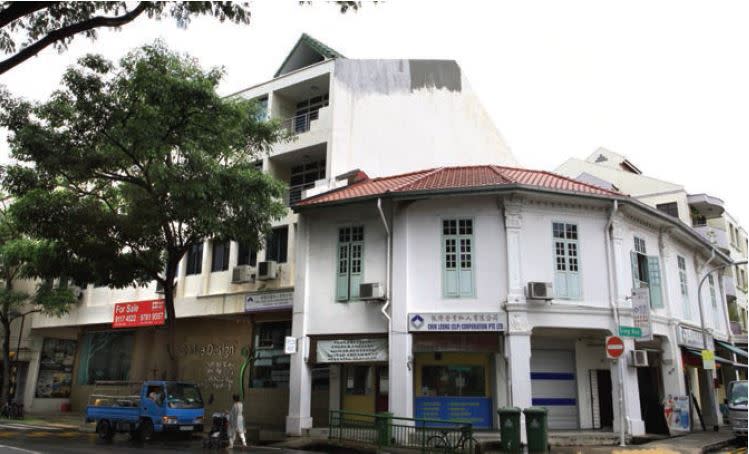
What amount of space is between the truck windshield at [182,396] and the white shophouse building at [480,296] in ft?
9.91

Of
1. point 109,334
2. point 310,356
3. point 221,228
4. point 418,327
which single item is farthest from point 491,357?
point 109,334

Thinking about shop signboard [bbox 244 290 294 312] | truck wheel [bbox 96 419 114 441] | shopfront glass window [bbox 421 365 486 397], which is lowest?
truck wheel [bbox 96 419 114 441]

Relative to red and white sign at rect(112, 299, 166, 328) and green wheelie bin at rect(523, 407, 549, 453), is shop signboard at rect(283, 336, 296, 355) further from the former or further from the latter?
red and white sign at rect(112, 299, 166, 328)

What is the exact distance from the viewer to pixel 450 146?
26.8 m

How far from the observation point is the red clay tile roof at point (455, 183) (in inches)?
709

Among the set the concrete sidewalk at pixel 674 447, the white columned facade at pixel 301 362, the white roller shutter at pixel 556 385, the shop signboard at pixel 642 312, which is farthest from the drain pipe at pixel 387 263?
the shop signboard at pixel 642 312

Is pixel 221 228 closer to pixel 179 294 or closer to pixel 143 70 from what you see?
pixel 143 70

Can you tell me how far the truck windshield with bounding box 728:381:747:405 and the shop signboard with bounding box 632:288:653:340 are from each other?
5101mm

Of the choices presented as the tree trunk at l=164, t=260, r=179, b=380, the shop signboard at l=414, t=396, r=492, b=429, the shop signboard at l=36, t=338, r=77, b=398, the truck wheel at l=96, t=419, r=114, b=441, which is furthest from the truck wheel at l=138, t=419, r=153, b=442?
the shop signboard at l=36, t=338, r=77, b=398

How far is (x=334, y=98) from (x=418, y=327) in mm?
10573

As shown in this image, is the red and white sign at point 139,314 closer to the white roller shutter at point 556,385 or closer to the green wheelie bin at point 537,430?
the white roller shutter at point 556,385

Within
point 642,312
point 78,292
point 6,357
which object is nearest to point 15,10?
point 642,312

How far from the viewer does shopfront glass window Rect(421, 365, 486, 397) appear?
749 inches

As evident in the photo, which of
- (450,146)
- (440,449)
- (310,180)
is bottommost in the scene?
(440,449)
